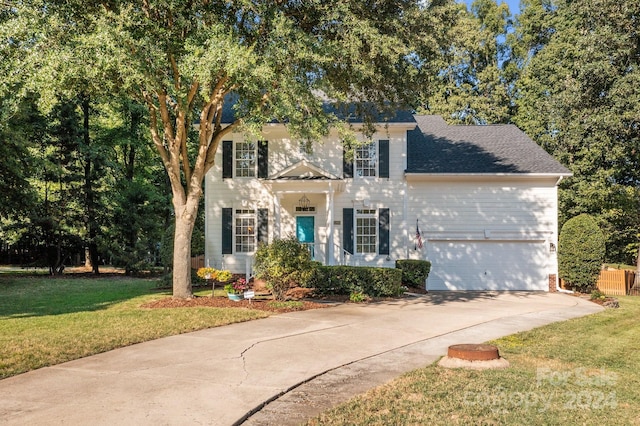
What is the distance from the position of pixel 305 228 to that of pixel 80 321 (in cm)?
979

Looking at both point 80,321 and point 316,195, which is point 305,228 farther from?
point 80,321

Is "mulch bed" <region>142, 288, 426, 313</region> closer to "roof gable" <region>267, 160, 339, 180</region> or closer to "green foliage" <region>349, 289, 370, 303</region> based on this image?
"green foliage" <region>349, 289, 370, 303</region>

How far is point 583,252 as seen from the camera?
1786cm

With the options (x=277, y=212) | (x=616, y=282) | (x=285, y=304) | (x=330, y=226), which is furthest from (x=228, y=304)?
(x=616, y=282)

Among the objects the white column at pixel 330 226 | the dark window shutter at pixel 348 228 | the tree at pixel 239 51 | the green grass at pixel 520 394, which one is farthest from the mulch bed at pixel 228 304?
the green grass at pixel 520 394

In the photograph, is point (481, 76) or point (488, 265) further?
point (481, 76)

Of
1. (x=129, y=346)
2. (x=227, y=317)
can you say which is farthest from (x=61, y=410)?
(x=227, y=317)

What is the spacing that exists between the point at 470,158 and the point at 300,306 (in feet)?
34.4

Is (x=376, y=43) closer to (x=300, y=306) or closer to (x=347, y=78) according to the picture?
(x=347, y=78)

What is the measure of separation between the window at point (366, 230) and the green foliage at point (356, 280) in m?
3.31

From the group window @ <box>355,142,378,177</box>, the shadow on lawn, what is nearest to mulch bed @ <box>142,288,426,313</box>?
the shadow on lawn

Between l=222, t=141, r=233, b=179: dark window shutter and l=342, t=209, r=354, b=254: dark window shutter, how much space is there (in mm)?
4409

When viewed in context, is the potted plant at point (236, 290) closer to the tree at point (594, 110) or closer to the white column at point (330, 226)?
the white column at point (330, 226)

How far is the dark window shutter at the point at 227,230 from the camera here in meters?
18.7
